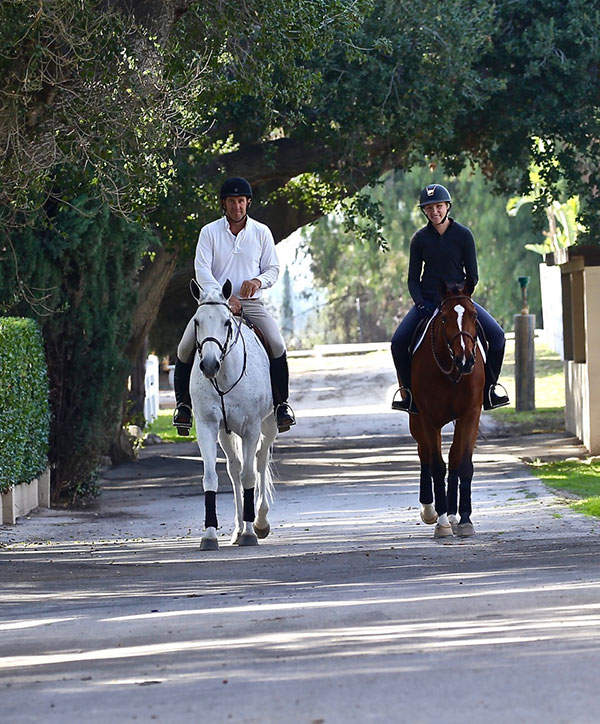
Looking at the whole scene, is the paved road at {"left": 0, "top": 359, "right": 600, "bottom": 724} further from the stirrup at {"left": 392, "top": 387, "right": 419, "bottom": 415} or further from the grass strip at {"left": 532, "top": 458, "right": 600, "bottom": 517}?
the stirrup at {"left": 392, "top": 387, "right": 419, "bottom": 415}

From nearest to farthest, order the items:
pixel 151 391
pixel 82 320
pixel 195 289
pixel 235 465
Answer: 1. pixel 195 289
2. pixel 235 465
3. pixel 82 320
4. pixel 151 391

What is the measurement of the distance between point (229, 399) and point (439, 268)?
2165 mm

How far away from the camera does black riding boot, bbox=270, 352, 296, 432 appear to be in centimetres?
1291

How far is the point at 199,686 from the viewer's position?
5.92m

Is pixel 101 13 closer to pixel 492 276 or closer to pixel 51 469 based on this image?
pixel 51 469

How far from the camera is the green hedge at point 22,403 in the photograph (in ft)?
48.4

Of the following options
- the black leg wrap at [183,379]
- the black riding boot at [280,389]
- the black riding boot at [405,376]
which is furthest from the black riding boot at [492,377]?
the black leg wrap at [183,379]

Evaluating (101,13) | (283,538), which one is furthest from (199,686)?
(101,13)

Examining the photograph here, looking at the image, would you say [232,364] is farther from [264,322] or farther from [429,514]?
[429,514]

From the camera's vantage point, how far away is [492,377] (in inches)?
507

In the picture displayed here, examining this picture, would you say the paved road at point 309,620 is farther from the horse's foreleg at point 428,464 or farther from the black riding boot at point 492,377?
the black riding boot at point 492,377

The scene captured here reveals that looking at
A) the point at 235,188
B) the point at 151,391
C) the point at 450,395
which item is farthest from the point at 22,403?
the point at 151,391

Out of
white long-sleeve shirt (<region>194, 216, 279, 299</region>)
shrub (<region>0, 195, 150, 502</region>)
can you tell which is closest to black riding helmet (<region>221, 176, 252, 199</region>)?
white long-sleeve shirt (<region>194, 216, 279, 299</region>)

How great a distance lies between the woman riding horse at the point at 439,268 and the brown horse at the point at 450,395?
8.3 inches
